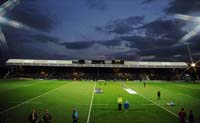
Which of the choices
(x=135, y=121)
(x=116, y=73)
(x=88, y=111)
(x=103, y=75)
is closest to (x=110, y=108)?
(x=88, y=111)

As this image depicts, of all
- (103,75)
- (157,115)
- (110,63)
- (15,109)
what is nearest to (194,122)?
(157,115)

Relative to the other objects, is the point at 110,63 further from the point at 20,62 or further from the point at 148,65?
the point at 20,62

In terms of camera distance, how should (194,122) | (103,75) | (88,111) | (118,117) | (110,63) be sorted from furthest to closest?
(103,75) → (110,63) → (88,111) → (118,117) → (194,122)

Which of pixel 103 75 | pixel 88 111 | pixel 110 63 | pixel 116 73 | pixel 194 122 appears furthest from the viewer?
pixel 116 73

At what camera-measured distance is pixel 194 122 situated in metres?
23.7

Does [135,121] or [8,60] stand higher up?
[8,60]

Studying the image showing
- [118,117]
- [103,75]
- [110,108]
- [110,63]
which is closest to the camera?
[118,117]

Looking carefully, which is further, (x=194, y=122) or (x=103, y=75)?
(x=103, y=75)

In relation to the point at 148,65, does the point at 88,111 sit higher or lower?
lower

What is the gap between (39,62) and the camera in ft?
444

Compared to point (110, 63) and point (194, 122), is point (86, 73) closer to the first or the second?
point (110, 63)

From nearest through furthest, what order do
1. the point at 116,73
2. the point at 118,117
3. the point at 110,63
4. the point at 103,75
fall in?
the point at 118,117 → the point at 110,63 → the point at 103,75 → the point at 116,73

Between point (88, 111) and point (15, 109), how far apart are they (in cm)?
824

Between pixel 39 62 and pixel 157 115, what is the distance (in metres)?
115
